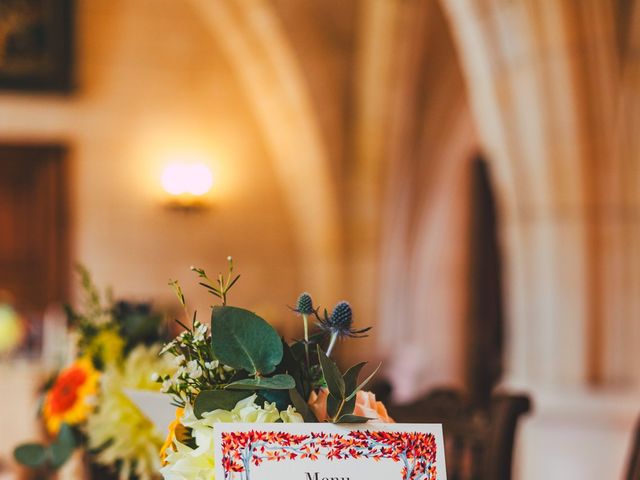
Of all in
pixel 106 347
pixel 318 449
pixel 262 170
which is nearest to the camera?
pixel 318 449

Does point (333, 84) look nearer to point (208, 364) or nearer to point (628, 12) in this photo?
point (628, 12)

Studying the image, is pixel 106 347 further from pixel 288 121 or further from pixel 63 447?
pixel 288 121

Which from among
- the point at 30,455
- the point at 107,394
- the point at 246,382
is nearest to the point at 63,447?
the point at 30,455

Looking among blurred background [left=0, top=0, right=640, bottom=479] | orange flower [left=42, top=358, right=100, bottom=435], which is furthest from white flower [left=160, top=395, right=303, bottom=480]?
blurred background [left=0, top=0, right=640, bottom=479]

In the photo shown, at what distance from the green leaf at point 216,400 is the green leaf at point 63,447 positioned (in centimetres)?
84

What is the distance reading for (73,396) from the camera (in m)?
1.88

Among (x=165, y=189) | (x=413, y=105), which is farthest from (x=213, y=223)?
(x=413, y=105)

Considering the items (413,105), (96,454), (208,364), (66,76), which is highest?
(66,76)

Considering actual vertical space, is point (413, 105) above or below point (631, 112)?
above

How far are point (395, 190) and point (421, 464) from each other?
6.73 m

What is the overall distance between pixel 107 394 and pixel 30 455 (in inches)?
8.7

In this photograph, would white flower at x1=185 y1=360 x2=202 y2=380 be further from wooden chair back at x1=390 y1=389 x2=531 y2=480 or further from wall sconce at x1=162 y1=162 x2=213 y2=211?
wall sconce at x1=162 y1=162 x2=213 y2=211

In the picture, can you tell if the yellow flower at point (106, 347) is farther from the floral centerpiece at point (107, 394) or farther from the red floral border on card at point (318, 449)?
the red floral border on card at point (318, 449)

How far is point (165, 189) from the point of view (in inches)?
324
